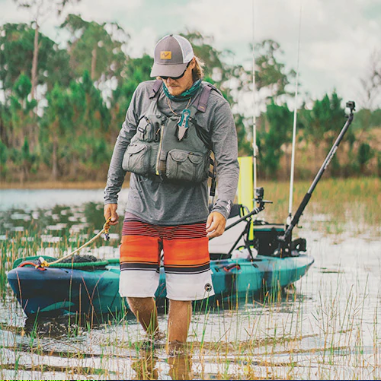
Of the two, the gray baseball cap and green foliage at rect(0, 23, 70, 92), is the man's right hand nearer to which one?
the gray baseball cap

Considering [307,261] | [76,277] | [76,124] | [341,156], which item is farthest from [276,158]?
[76,277]

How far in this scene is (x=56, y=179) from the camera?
3206 cm

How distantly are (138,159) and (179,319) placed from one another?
94 centimetres

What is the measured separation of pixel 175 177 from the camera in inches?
159

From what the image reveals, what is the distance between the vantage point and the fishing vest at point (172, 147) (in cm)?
404

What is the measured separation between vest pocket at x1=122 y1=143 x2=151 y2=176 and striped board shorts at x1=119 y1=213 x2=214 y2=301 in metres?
0.28

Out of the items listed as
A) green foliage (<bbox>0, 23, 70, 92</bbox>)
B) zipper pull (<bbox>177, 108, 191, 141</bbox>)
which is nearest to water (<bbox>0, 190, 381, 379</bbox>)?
zipper pull (<bbox>177, 108, 191, 141</bbox>)

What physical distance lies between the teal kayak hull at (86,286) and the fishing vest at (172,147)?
5.05ft

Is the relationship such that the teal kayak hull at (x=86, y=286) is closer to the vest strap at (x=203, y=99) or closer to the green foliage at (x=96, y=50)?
the vest strap at (x=203, y=99)

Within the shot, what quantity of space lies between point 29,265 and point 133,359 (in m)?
1.63

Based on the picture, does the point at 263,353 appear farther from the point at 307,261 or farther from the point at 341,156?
the point at 341,156

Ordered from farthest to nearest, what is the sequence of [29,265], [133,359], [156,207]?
[29,265]
[133,359]
[156,207]

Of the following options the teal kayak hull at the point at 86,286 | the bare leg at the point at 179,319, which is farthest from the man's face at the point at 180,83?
the teal kayak hull at the point at 86,286

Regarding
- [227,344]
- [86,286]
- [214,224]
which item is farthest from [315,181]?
[214,224]
